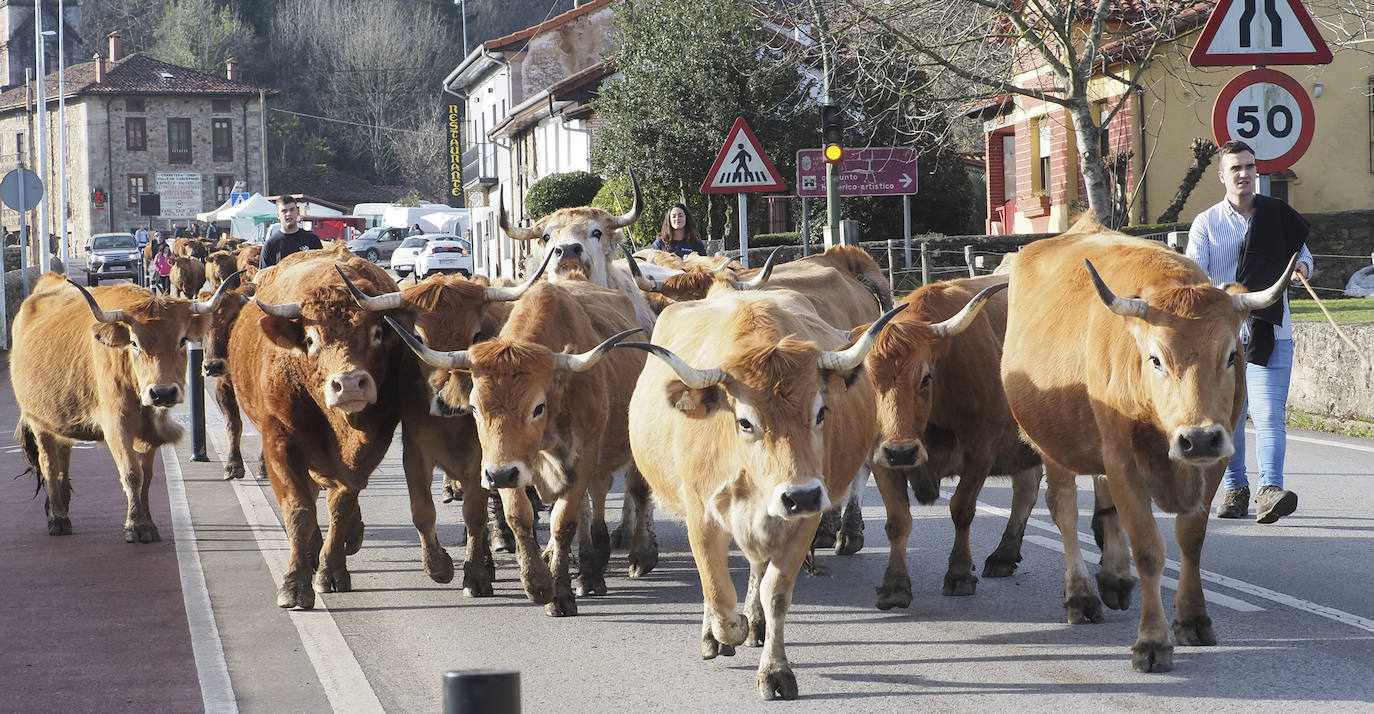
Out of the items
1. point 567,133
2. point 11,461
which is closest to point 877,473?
point 11,461

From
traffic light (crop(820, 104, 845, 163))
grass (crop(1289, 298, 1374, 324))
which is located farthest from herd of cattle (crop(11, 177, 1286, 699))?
grass (crop(1289, 298, 1374, 324))

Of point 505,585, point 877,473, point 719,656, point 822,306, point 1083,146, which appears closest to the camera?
point 719,656

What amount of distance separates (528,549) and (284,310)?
1.83 meters

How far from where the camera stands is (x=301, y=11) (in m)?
96.9

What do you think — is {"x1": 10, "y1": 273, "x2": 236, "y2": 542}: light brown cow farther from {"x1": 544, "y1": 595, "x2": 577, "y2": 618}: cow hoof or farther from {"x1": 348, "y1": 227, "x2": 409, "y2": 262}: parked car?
{"x1": 348, "y1": 227, "x2": 409, "y2": 262}: parked car

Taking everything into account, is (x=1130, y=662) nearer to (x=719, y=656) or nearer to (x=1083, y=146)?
(x=719, y=656)

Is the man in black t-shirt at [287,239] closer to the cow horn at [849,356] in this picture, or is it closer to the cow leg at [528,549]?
the cow leg at [528,549]

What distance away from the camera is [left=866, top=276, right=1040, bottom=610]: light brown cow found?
757 centimetres

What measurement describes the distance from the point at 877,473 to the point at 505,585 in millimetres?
2198

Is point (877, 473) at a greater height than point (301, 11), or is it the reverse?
point (301, 11)

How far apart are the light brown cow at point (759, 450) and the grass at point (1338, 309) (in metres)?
14.2

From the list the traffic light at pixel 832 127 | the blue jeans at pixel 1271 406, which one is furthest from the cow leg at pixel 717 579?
the traffic light at pixel 832 127

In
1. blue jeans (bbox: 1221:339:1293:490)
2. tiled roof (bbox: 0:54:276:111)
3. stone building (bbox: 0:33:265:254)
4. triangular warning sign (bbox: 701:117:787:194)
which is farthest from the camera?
stone building (bbox: 0:33:265:254)

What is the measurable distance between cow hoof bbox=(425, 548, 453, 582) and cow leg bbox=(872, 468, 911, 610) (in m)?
2.31
